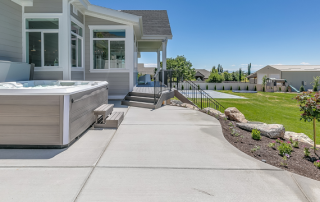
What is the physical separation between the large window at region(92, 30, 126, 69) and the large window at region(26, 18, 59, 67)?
1.80 metres

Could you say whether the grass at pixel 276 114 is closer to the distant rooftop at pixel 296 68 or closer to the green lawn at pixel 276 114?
the green lawn at pixel 276 114

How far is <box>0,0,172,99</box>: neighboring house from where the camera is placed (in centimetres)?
635

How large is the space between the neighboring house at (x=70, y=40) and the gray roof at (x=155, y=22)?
9.79 ft

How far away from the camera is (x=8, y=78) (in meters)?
5.50

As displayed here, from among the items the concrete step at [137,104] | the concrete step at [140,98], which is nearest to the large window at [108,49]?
the concrete step at [140,98]

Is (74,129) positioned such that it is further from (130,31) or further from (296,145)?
(130,31)

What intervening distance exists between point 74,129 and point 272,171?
3237 millimetres

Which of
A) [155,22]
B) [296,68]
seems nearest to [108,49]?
[155,22]

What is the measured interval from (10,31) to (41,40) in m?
0.90

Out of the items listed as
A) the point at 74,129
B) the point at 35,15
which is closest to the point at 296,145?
the point at 74,129

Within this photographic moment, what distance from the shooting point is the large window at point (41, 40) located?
6691 millimetres

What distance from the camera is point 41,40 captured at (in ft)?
22.2

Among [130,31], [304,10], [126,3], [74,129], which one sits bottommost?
[74,129]

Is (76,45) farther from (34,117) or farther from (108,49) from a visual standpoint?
(34,117)
